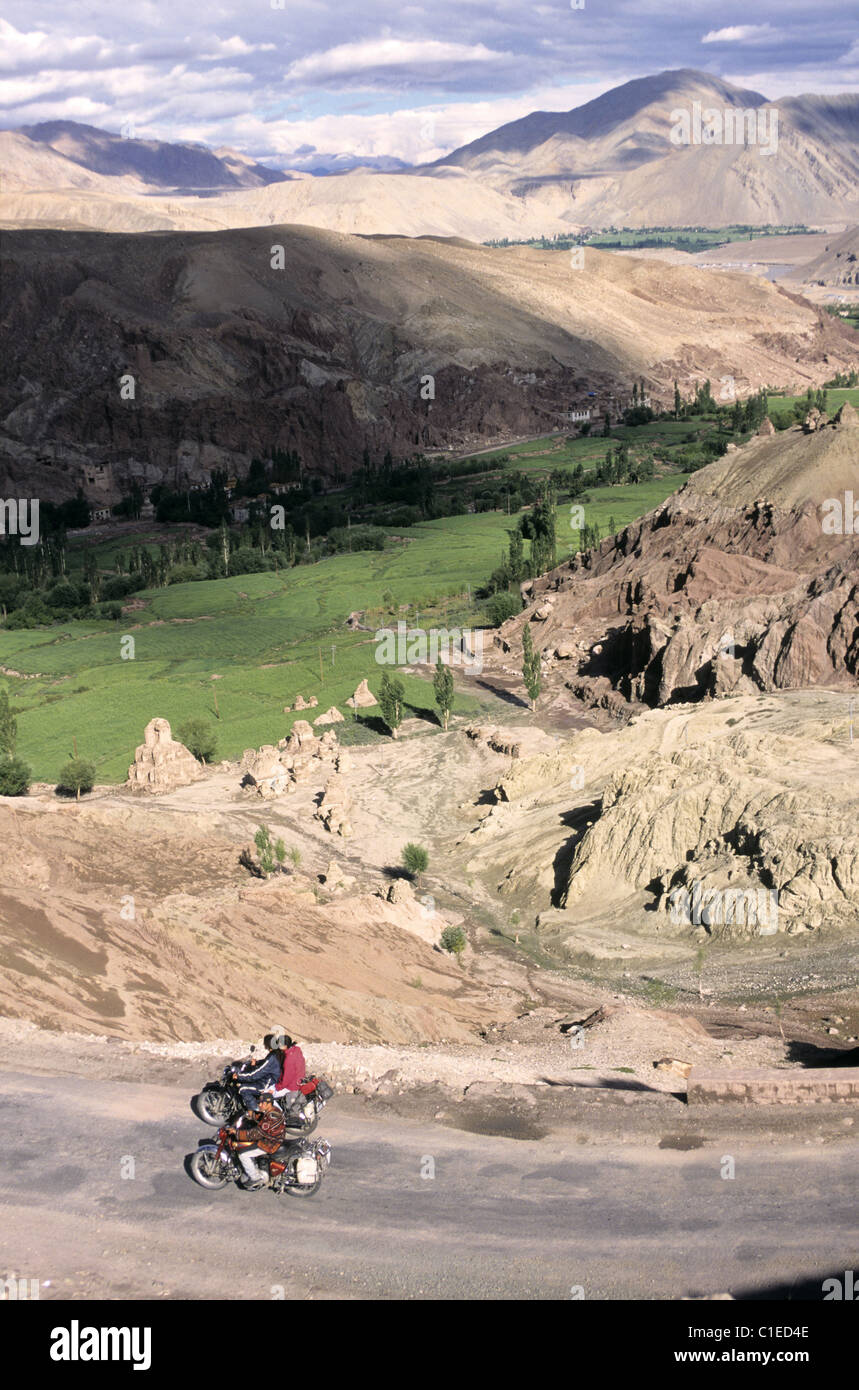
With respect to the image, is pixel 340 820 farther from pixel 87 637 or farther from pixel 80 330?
pixel 80 330

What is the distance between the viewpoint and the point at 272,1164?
55.5 ft

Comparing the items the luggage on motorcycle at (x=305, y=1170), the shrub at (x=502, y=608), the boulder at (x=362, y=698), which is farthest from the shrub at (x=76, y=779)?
the luggage on motorcycle at (x=305, y=1170)

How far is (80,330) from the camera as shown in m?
142

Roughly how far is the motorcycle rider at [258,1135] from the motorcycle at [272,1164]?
0.07m

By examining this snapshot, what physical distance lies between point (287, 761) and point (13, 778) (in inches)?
406

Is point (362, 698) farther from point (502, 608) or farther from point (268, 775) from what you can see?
point (502, 608)

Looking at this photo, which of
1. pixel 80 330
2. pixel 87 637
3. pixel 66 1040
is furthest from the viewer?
pixel 80 330

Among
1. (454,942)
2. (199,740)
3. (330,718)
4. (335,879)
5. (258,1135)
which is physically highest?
(330,718)

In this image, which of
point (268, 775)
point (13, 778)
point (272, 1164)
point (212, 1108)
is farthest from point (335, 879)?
point (272, 1164)

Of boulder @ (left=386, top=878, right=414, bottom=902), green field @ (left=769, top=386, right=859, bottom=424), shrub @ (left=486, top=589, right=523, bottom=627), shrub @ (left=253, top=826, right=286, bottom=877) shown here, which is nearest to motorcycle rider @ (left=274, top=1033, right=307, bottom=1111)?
boulder @ (left=386, top=878, right=414, bottom=902)

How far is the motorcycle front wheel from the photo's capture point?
55.8ft

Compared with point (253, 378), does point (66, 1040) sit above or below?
below

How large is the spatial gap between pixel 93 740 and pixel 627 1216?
4514cm
